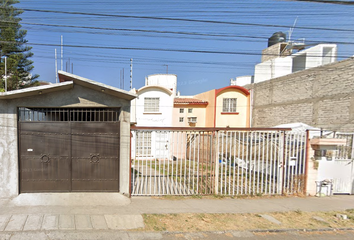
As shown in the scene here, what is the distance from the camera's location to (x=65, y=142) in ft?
16.3

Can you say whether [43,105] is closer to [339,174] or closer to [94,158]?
[94,158]

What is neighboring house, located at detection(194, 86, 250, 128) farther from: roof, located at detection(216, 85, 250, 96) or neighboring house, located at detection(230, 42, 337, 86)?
neighboring house, located at detection(230, 42, 337, 86)

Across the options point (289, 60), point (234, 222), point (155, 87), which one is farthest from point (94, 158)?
point (289, 60)

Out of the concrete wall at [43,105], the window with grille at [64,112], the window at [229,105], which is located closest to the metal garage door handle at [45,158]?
the concrete wall at [43,105]

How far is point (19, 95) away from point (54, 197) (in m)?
2.86

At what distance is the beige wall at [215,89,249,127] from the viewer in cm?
1564

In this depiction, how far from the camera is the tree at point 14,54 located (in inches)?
548

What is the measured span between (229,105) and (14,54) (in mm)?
18898

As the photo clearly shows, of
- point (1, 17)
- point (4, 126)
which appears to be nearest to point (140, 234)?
point (4, 126)

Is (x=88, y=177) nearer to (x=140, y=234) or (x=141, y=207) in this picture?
(x=141, y=207)

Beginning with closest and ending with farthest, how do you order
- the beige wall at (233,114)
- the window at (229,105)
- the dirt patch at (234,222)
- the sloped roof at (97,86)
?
the dirt patch at (234,222) < the sloped roof at (97,86) < the beige wall at (233,114) < the window at (229,105)

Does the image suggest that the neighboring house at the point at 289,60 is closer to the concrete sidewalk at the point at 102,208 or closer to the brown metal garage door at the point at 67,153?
the concrete sidewalk at the point at 102,208

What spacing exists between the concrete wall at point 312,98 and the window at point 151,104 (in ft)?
31.1

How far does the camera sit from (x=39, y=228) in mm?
3580
